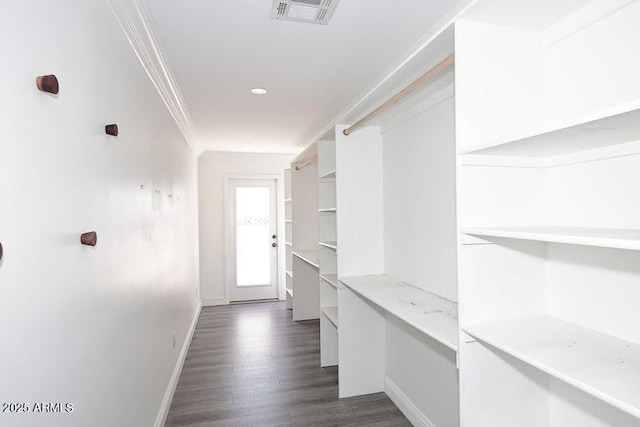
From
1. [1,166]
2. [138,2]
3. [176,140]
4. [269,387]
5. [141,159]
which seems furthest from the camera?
[176,140]

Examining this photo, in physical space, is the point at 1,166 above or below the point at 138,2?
below

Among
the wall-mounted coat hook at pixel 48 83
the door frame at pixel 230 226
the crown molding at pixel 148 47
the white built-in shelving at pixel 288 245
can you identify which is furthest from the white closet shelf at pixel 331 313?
the door frame at pixel 230 226

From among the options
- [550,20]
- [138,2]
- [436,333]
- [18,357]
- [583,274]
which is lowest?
[436,333]

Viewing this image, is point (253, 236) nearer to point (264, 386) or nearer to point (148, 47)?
point (264, 386)

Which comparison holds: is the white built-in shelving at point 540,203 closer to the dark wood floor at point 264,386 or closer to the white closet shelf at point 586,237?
the white closet shelf at point 586,237

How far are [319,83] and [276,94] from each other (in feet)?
1.48

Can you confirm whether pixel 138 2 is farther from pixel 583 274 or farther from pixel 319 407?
pixel 319 407

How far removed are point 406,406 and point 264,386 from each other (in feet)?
3.95

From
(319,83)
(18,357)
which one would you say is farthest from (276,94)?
(18,357)

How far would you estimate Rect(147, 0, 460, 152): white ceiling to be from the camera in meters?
1.85

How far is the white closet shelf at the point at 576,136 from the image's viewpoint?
2.65 feet

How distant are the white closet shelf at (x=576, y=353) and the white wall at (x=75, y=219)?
133 centimetres

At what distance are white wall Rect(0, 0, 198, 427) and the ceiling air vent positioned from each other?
77cm

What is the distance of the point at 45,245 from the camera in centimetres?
96
